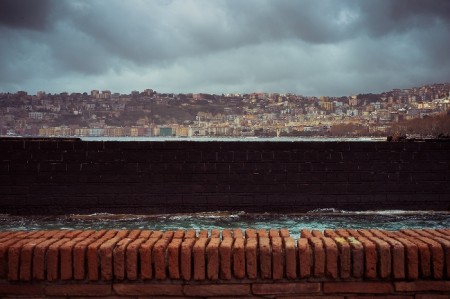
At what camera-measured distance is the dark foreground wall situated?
1349 cm

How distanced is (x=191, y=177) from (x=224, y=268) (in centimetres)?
1094

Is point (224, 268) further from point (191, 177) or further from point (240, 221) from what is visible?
point (191, 177)

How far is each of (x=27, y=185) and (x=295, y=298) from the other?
12105 millimetres

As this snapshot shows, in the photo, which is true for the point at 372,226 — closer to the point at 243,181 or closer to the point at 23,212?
the point at 243,181

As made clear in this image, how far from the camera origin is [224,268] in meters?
2.74

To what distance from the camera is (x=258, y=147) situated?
543 inches

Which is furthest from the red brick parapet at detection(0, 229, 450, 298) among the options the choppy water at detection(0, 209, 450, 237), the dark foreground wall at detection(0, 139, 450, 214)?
the dark foreground wall at detection(0, 139, 450, 214)

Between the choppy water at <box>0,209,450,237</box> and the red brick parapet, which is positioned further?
the choppy water at <box>0,209,450,237</box>

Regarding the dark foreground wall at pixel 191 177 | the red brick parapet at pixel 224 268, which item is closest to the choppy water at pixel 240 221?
the dark foreground wall at pixel 191 177

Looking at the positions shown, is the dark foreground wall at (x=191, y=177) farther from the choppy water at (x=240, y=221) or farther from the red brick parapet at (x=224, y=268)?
the red brick parapet at (x=224, y=268)

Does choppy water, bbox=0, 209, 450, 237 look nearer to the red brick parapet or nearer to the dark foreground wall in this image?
the dark foreground wall

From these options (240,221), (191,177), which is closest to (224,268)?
(240,221)

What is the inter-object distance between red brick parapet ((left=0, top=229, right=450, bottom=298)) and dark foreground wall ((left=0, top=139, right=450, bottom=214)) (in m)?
10.8

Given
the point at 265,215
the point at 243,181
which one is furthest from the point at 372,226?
the point at 243,181
